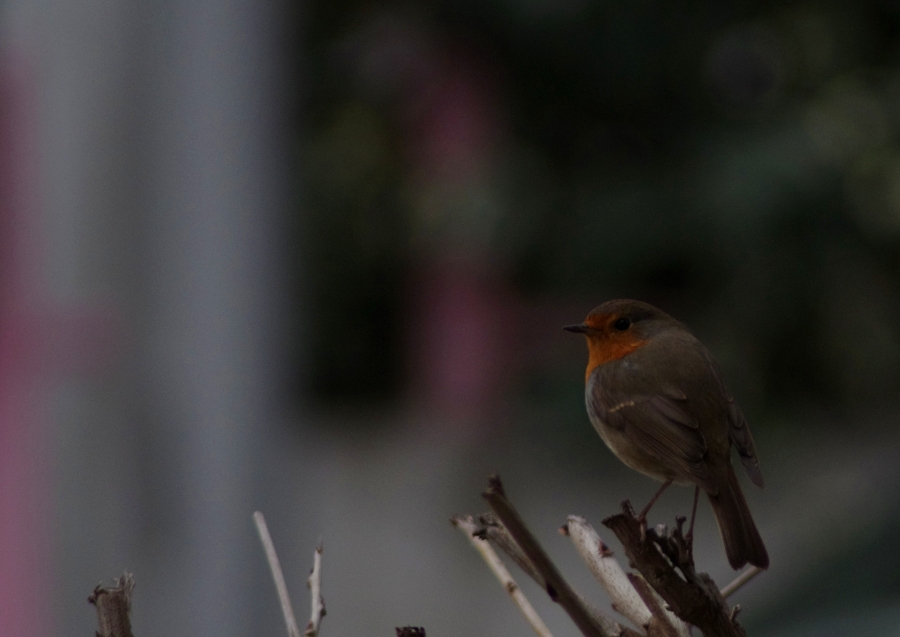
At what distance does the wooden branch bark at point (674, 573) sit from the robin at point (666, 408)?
19.9 inches

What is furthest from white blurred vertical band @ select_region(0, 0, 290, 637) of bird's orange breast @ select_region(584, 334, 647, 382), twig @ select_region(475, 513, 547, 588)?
twig @ select_region(475, 513, 547, 588)

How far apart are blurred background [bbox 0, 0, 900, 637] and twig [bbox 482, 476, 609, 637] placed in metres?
2.88

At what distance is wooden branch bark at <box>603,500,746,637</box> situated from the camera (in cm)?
90

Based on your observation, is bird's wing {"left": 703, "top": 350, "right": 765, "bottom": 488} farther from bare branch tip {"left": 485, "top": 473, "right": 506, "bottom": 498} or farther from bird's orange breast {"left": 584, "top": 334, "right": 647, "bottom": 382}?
bare branch tip {"left": 485, "top": 473, "right": 506, "bottom": 498}

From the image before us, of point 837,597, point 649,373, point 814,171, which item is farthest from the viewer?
point 814,171

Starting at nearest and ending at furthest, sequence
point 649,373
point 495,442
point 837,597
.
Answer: point 649,373 < point 837,597 < point 495,442

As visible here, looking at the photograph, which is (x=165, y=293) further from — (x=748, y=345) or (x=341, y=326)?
(x=748, y=345)

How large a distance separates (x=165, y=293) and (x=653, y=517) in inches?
76.6

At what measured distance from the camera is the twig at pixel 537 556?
0.66 m

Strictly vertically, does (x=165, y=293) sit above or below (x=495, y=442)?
above

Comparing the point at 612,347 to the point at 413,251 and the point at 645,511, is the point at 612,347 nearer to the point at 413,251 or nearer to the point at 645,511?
the point at 645,511

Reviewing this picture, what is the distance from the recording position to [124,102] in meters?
4.05

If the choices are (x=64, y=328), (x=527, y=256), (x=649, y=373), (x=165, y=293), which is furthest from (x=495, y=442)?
(x=649, y=373)

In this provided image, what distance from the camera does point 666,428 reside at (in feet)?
5.04
